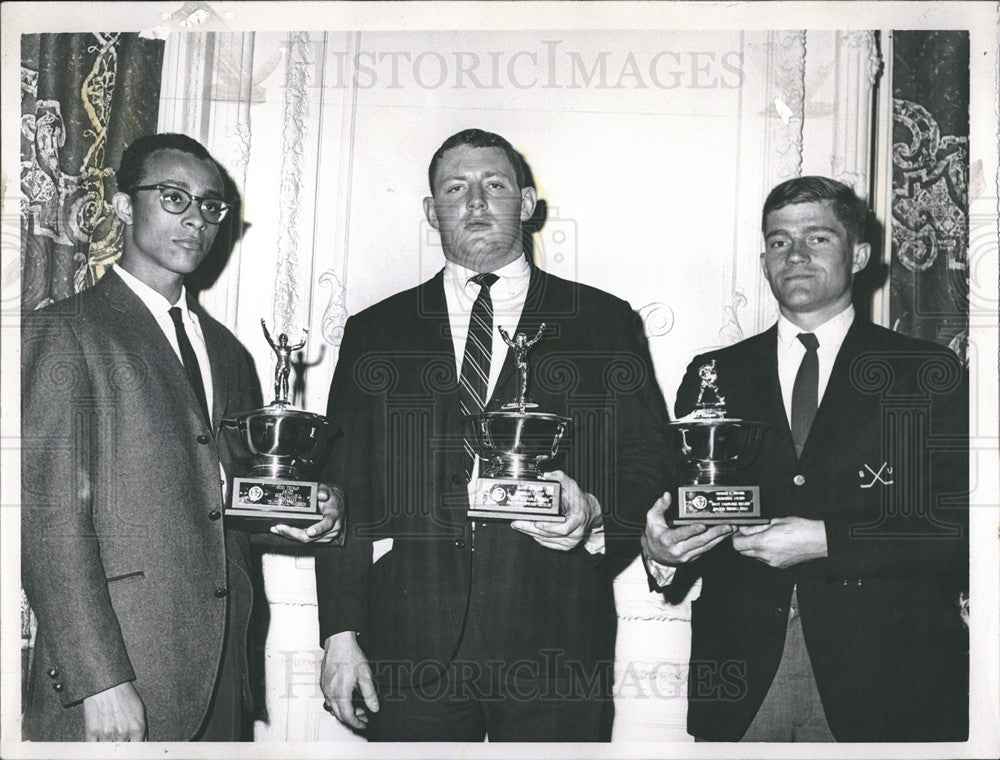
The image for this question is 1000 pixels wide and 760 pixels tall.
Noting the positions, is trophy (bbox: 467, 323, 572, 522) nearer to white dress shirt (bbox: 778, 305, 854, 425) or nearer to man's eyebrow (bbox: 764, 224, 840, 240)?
white dress shirt (bbox: 778, 305, 854, 425)

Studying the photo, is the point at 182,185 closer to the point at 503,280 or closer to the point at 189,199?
the point at 189,199

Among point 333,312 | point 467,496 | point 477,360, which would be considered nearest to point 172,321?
point 333,312

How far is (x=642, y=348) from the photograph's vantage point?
297 cm

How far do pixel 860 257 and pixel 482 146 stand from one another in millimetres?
1161

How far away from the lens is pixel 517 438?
2.79 m

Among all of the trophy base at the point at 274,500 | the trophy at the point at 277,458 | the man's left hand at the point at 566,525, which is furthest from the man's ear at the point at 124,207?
the man's left hand at the point at 566,525

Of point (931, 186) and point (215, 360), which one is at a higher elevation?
point (931, 186)

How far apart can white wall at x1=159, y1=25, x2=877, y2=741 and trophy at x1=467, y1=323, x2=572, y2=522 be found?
1.22 feet

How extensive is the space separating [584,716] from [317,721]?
2.56 ft

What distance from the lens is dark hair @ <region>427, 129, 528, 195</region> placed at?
299 centimetres

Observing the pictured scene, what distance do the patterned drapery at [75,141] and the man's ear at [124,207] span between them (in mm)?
21

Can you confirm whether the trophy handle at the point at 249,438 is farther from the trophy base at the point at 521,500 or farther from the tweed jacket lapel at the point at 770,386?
the tweed jacket lapel at the point at 770,386

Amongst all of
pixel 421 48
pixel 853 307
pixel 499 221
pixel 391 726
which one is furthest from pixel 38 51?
pixel 853 307

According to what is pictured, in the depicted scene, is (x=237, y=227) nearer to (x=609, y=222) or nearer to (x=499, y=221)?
(x=499, y=221)
